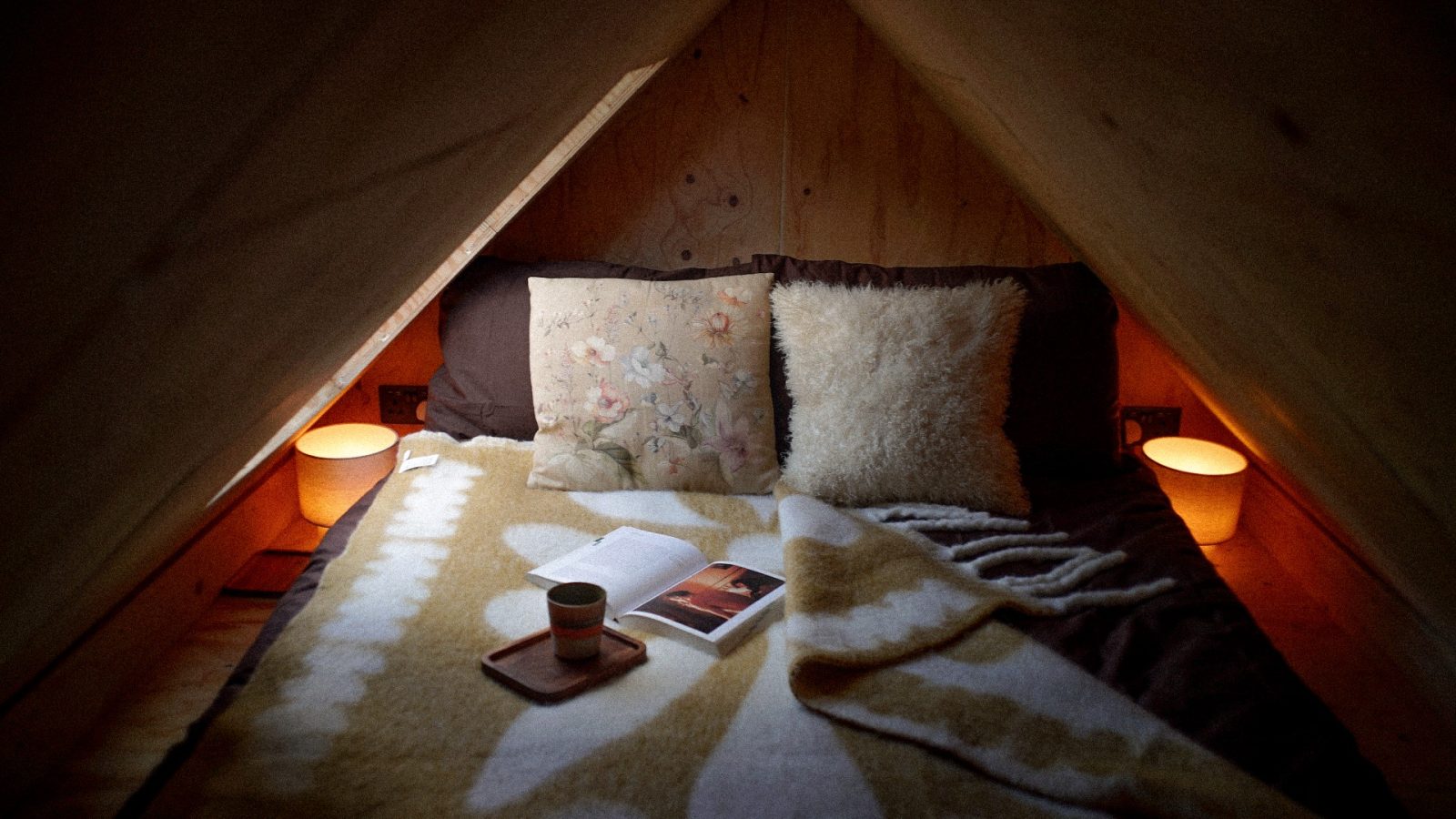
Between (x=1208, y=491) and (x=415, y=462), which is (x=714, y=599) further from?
(x=1208, y=491)

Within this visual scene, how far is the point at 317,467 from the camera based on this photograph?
2246mm

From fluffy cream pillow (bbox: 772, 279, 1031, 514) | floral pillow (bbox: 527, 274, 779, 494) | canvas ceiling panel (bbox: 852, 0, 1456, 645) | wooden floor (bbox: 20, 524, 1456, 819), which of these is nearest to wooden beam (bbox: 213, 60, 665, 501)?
floral pillow (bbox: 527, 274, 779, 494)

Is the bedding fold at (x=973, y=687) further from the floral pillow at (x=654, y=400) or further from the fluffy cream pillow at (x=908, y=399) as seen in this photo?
the floral pillow at (x=654, y=400)

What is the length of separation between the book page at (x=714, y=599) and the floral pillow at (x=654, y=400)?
38cm

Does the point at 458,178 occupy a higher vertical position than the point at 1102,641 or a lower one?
higher

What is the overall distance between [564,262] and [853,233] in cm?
78

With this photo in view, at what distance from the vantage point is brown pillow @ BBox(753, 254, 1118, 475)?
2.08m

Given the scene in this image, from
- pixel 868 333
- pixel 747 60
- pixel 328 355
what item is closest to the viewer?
pixel 328 355

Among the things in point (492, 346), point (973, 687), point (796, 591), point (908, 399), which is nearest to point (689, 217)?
point (492, 346)

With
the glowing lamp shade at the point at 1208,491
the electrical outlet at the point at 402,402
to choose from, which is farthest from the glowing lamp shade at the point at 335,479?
the glowing lamp shade at the point at 1208,491

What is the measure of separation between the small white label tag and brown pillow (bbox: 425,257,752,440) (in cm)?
13

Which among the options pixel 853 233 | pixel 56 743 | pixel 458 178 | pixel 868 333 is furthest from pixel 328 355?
pixel 853 233

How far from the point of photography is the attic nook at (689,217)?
43 cm

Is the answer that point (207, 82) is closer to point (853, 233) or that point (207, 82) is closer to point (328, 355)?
point (328, 355)
